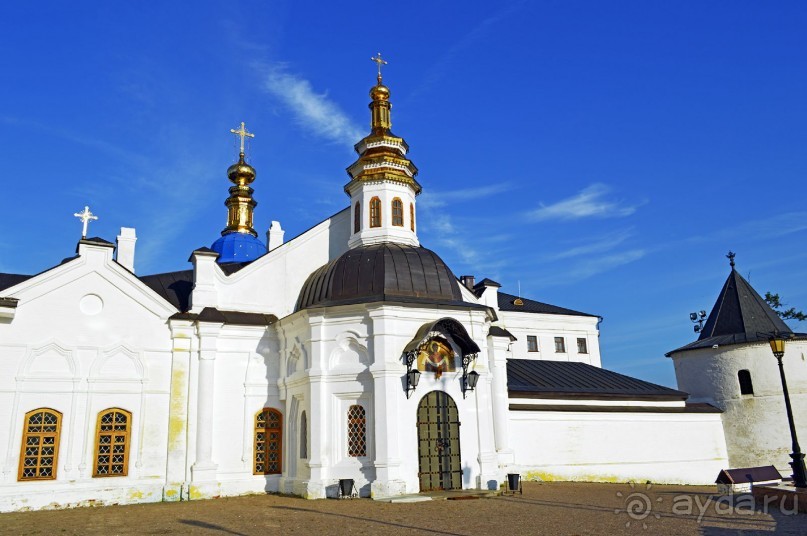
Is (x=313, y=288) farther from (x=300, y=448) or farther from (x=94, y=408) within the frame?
(x=94, y=408)

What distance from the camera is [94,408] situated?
17.6 meters

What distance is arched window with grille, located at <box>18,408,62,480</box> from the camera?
1659cm

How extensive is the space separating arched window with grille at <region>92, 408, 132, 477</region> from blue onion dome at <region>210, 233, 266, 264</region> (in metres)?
15.2

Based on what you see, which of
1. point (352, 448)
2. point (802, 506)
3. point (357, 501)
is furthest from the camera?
point (352, 448)

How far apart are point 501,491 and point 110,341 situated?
1160cm

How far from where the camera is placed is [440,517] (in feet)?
41.5

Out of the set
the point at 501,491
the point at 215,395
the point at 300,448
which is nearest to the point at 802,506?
the point at 501,491

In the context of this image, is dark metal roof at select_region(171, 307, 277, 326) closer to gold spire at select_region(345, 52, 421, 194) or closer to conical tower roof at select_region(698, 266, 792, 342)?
gold spire at select_region(345, 52, 421, 194)

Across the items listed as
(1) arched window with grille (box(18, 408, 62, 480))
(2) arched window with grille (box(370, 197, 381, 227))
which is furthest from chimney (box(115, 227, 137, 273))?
(2) arched window with grille (box(370, 197, 381, 227))

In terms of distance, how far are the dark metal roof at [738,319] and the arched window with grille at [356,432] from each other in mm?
17161

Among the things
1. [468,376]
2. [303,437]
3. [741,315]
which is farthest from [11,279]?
[741,315]

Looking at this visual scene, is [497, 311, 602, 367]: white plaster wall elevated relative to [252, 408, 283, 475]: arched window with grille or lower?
elevated

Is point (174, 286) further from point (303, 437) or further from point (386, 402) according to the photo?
point (386, 402)

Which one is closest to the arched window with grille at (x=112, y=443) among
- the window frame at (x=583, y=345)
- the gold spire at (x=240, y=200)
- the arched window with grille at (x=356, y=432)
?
the arched window with grille at (x=356, y=432)
